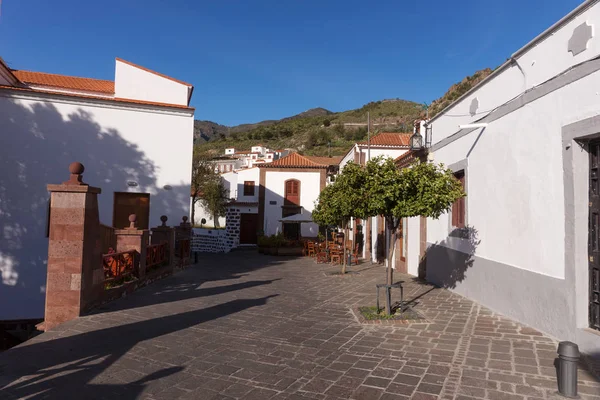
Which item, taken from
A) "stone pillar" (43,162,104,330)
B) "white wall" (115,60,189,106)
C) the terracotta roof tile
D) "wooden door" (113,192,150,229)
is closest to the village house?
"white wall" (115,60,189,106)

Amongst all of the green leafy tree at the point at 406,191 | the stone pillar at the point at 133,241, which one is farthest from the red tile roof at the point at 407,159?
the stone pillar at the point at 133,241

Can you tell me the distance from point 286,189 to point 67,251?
922 inches

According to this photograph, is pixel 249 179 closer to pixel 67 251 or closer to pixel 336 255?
pixel 336 255

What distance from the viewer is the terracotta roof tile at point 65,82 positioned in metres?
16.3

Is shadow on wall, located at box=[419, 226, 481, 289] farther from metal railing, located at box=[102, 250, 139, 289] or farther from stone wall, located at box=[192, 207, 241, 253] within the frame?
stone wall, located at box=[192, 207, 241, 253]

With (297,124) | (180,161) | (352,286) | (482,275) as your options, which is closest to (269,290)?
(352,286)

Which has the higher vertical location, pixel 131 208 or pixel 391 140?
pixel 391 140

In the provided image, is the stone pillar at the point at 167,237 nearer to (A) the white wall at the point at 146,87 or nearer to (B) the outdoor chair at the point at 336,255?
(A) the white wall at the point at 146,87

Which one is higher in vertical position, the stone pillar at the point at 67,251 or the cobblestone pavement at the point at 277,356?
the stone pillar at the point at 67,251

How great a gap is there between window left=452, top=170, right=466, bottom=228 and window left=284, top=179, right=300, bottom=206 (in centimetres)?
2018

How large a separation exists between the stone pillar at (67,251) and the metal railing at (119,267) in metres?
1.18

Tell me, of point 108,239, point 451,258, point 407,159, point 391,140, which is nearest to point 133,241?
point 108,239

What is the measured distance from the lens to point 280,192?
29.5m

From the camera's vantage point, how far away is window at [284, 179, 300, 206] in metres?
29.5
